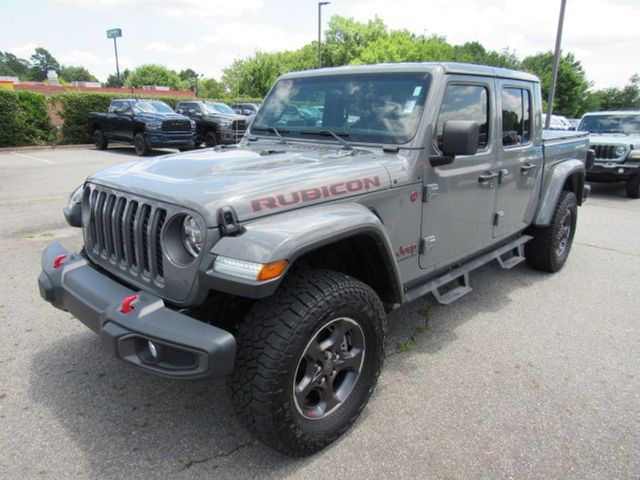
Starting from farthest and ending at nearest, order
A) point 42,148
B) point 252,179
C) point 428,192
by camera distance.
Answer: point 42,148 < point 428,192 < point 252,179

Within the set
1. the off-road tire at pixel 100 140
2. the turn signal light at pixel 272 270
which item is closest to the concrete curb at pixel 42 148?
the off-road tire at pixel 100 140

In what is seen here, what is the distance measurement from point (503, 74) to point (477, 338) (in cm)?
214

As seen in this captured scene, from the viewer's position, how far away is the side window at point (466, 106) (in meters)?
3.20

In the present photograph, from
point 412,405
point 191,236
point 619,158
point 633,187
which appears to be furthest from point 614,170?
point 191,236

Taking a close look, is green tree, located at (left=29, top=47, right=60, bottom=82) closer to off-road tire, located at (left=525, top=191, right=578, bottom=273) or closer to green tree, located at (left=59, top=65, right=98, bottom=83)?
green tree, located at (left=59, top=65, right=98, bottom=83)

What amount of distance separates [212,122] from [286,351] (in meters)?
15.3

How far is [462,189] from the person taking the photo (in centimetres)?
339

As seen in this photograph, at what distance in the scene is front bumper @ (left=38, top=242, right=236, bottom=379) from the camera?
77.8 inches

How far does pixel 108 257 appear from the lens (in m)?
2.70

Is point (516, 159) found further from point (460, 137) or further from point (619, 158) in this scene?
point (619, 158)

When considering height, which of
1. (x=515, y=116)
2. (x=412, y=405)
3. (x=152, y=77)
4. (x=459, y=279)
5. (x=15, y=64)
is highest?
(x=15, y=64)

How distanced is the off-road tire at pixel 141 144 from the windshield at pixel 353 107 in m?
12.1

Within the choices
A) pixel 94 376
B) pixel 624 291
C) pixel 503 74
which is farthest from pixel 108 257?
pixel 624 291

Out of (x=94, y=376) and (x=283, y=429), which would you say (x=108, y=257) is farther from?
(x=283, y=429)
